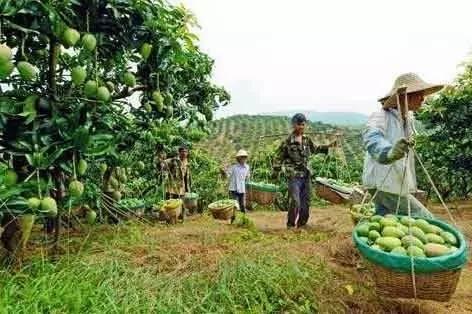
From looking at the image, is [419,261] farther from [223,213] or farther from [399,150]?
[223,213]

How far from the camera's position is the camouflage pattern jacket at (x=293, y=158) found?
5.91m

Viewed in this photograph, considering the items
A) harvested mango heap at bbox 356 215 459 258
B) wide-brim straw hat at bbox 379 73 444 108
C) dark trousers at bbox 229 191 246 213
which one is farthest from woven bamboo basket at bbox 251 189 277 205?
harvested mango heap at bbox 356 215 459 258

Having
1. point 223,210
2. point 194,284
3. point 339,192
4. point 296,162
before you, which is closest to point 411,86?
point 194,284

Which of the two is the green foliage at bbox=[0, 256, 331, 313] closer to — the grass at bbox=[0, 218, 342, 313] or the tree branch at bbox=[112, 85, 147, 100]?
the grass at bbox=[0, 218, 342, 313]

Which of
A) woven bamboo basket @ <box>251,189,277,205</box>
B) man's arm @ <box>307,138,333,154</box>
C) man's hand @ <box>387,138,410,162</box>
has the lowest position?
woven bamboo basket @ <box>251,189,277,205</box>

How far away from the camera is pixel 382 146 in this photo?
299 cm

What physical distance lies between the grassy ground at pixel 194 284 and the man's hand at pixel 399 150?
0.87 meters

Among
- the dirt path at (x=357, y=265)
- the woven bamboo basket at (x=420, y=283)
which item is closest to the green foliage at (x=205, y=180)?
the dirt path at (x=357, y=265)

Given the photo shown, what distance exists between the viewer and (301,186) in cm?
600

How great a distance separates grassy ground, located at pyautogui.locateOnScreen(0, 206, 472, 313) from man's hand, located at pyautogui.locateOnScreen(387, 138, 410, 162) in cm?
87

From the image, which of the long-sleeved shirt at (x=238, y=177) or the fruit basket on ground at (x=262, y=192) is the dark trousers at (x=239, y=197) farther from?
the fruit basket on ground at (x=262, y=192)

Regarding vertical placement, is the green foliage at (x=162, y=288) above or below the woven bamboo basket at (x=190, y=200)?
above

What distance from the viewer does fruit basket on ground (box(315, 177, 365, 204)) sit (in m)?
7.68

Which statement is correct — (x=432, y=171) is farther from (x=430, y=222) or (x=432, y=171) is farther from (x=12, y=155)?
(x=12, y=155)
